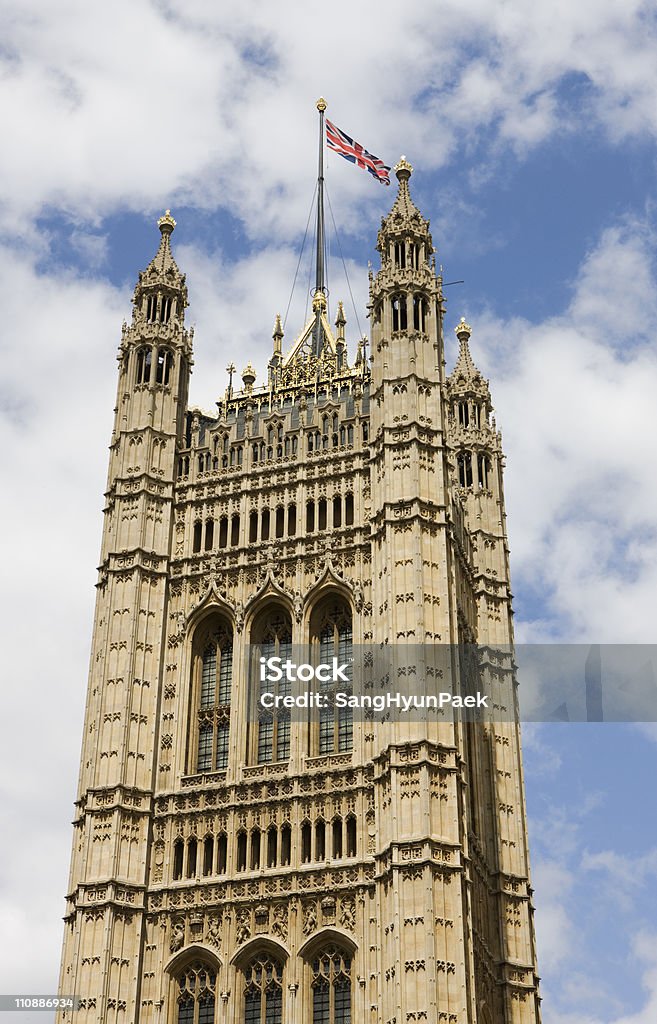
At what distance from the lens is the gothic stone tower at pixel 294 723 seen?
4491cm

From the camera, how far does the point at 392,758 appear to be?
46.0m

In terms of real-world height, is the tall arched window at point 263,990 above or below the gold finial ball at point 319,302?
below

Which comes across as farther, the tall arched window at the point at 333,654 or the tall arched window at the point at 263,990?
the tall arched window at the point at 333,654

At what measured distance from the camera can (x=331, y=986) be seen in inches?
1753

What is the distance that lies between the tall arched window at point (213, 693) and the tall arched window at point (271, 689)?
95cm

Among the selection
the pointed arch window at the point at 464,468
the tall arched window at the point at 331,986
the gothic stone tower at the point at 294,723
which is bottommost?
the tall arched window at the point at 331,986

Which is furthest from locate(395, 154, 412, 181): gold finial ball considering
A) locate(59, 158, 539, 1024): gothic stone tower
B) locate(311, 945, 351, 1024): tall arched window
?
locate(311, 945, 351, 1024): tall arched window

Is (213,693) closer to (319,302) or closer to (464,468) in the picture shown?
(464,468)

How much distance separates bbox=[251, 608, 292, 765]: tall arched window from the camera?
49.5 m

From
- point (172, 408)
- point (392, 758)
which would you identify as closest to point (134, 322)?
point (172, 408)

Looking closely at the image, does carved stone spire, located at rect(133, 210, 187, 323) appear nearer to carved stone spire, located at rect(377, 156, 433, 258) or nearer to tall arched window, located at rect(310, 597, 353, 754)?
carved stone spire, located at rect(377, 156, 433, 258)

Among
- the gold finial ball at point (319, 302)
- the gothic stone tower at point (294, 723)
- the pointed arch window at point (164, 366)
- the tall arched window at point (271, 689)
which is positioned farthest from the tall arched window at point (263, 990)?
the gold finial ball at point (319, 302)

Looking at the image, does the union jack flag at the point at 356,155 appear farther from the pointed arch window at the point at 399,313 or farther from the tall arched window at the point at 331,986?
the tall arched window at the point at 331,986

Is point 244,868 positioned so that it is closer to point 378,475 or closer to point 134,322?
point 378,475
